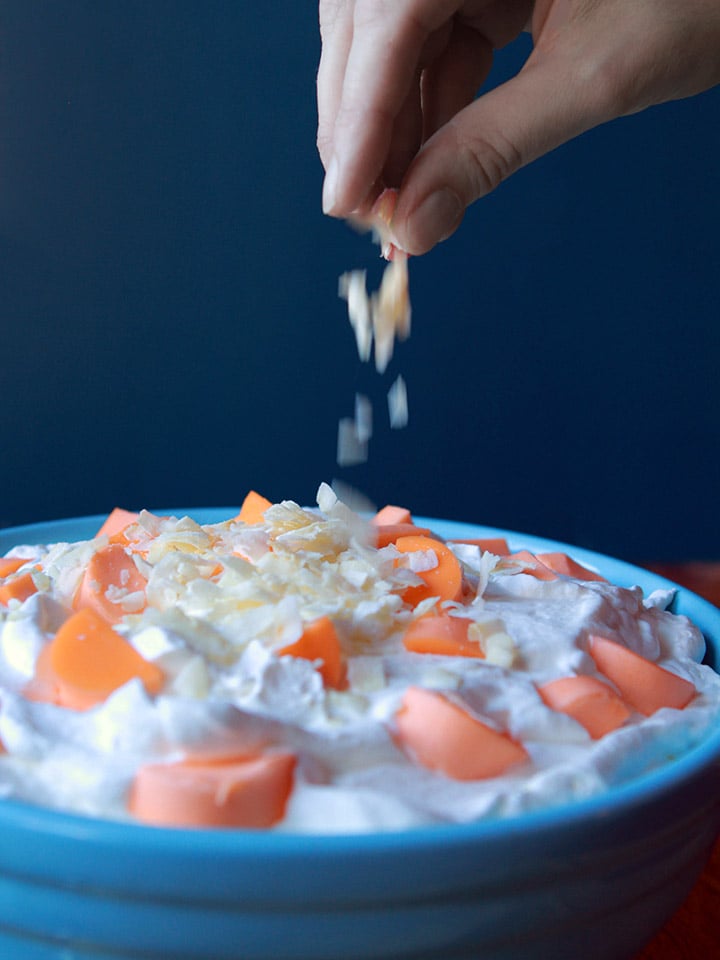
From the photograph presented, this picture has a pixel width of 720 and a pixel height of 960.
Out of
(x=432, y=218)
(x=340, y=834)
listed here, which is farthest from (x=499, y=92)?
(x=340, y=834)

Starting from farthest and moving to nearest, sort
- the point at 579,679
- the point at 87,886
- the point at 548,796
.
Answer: the point at 579,679
the point at 548,796
the point at 87,886

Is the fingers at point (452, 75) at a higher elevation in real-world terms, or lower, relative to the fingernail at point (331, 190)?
higher

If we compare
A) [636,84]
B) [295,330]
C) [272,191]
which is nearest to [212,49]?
[272,191]

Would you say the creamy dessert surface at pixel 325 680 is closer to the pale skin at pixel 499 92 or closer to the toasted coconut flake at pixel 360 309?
the toasted coconut flake at pixel 360 309

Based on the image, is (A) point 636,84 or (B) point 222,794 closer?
(B) point 222,794

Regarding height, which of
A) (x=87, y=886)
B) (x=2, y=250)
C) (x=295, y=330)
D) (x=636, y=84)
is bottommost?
(x=87, y=886)

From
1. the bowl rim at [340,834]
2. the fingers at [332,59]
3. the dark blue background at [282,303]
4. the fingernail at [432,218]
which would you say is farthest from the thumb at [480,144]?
the dark blue background at [282,303]

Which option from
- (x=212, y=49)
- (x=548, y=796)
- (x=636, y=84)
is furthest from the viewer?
(x=212, y=49)

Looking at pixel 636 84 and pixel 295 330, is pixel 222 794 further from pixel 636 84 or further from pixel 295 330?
pixel 295 330
